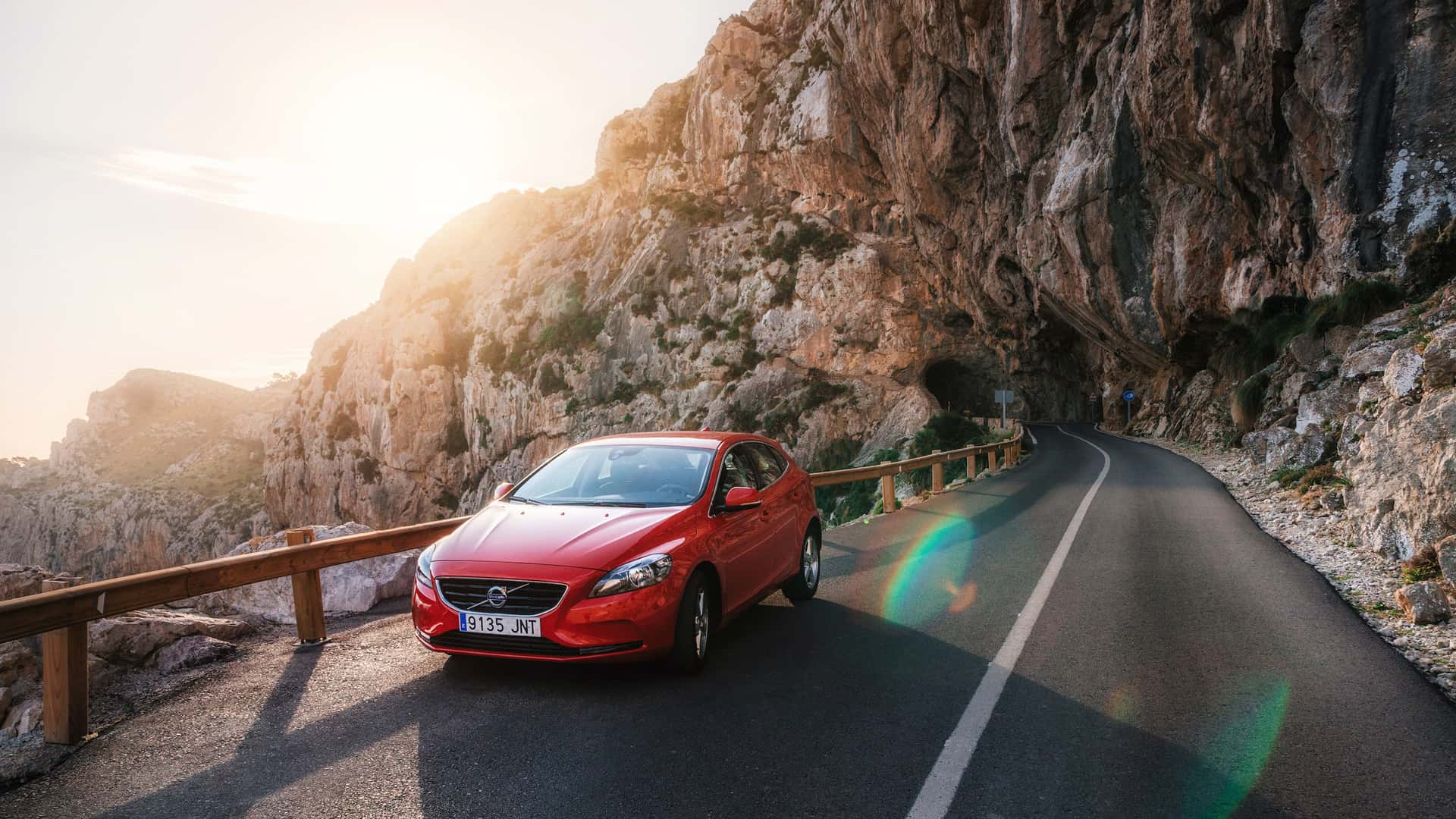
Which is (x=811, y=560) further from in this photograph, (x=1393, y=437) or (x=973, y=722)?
(x=1393, y=437)

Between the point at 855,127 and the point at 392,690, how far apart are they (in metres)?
41.0

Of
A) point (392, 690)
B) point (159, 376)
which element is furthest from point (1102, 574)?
point (159, 376)

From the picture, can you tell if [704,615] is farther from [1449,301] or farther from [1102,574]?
[1449,301]

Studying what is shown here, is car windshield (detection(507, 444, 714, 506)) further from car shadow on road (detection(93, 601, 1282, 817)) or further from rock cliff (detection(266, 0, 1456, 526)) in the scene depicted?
rock cliff (detection(266, 0, 1456, 526))

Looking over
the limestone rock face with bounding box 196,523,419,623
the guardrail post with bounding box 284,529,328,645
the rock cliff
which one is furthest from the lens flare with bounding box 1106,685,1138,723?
the rock cliff

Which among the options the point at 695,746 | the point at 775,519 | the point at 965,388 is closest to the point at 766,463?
the point at 775,519

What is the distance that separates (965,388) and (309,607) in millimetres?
47471

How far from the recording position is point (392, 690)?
467 centimetres

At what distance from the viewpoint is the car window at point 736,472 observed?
5711mm

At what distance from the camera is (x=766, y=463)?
6.79 meters

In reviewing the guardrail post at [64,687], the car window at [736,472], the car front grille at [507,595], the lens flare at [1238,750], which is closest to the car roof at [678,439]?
the car window at [736,472]

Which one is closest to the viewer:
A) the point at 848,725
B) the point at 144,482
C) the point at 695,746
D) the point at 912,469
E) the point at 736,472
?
the point at 695,746

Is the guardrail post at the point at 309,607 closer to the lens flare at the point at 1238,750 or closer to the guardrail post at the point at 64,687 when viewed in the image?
the guardrail post at the point at 64,687

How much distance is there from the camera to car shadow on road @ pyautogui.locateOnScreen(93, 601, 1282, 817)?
3.13 meters
